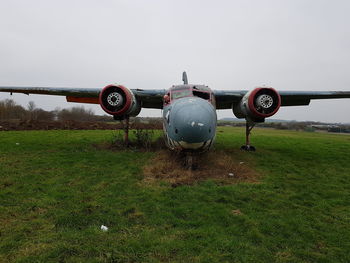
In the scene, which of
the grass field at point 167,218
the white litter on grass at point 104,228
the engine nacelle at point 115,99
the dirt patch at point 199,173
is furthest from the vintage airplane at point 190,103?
the white litter on grass at point 104,228

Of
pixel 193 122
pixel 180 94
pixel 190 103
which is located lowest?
pixel 193 122

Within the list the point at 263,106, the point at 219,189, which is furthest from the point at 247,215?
the point at 263,106

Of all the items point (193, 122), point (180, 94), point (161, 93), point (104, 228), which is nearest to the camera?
point (104, 228)

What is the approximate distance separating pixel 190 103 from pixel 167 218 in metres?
3.37

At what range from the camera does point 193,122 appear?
588 cm

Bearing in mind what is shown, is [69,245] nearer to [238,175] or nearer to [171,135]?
[171,135]

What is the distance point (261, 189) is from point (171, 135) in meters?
2.92

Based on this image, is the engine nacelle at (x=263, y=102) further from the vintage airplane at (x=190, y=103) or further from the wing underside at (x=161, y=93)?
the wing underside at (x=161, y=93)

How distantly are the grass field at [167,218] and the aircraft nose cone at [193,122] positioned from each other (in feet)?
4.31

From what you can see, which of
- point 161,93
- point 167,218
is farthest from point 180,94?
point 167,218

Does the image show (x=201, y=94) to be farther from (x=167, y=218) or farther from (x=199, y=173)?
(x=167, y=218)

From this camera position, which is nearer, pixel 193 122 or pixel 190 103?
pixel 193 122

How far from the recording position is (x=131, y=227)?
12.6 ft

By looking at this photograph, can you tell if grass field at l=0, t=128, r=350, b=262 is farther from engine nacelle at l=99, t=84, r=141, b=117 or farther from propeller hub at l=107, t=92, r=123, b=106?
propeller hub at l=107, t=92, r=123, b=106
